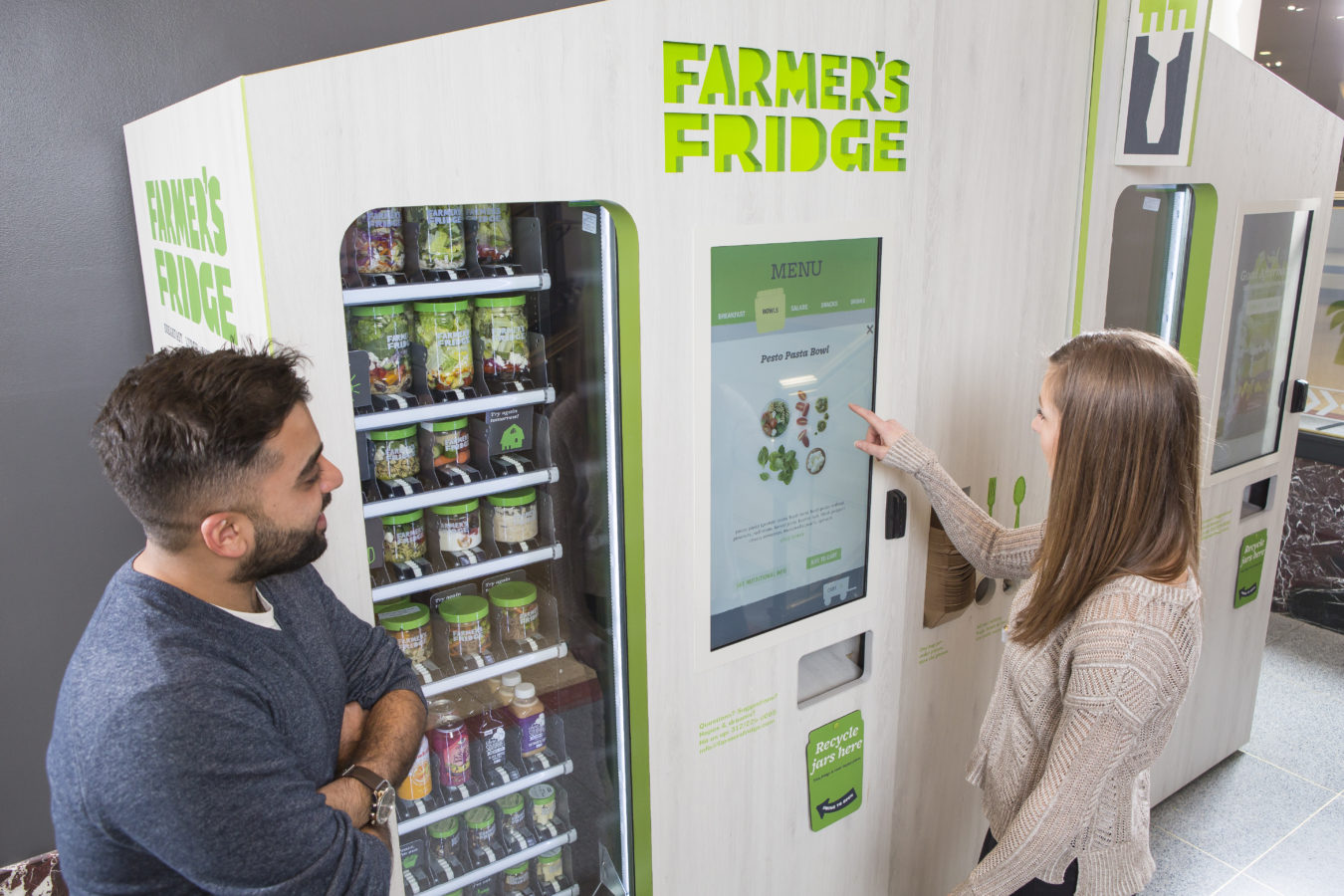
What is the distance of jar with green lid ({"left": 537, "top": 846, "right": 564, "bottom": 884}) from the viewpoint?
2.58m

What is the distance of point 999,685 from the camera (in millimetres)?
2068

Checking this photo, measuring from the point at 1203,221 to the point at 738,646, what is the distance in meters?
2.13

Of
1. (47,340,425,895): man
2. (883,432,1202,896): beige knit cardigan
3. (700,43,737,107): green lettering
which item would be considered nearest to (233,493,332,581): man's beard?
(47,340,425,895): man

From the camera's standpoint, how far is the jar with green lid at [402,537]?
215 cm

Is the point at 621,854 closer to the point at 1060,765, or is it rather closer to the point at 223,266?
the point at 1060,765

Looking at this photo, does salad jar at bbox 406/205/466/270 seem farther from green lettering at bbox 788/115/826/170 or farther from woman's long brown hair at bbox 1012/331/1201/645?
woman's long brown hair at bbox 1012/331/1201/645

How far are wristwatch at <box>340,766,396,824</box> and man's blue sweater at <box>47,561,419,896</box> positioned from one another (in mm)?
119

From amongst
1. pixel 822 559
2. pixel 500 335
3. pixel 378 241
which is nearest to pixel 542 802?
pixel 822 559

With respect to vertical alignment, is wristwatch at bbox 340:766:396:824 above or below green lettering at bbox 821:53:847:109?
below

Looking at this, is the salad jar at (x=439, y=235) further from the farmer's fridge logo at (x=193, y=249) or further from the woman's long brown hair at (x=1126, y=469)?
the woman's long brown hair at (x=1126, y=469)

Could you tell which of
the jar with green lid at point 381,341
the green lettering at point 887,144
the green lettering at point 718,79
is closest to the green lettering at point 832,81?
the green lettering at point 887,144

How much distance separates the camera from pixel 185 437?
4.31 ft

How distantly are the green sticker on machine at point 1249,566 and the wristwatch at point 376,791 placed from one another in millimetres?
3299

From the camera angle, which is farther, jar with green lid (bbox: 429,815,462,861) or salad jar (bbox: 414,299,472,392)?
jar with green lid (bbox: 429,815,462,861)
